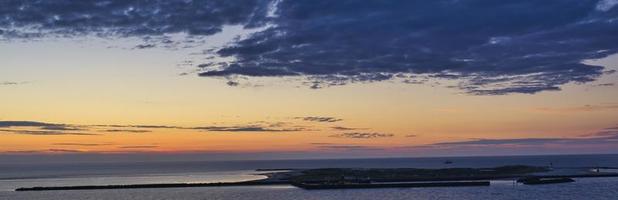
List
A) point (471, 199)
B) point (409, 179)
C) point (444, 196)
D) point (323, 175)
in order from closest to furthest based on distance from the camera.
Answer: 1. point (471, 199)
2. point (444, 196)
3. point (409, 179)
4. point (323, 175)

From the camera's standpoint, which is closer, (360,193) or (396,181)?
(360,193)

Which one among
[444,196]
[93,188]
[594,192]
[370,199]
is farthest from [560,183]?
[93,188]

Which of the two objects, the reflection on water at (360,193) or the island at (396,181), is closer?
the reflection on water at (360,193)

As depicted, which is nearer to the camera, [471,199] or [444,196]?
[471,199]

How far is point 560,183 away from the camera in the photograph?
97188 millimetres

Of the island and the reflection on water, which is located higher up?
the island

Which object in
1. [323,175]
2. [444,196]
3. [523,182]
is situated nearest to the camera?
[444,196]

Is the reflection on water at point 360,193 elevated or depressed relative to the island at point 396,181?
depressed

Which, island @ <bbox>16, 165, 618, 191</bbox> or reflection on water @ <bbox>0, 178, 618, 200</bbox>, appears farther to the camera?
island @ <bbox>16, 165, 618, 191</bbox>

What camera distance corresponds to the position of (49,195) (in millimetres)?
88188

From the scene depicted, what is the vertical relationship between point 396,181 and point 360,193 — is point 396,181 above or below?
above

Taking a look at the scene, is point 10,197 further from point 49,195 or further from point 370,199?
point 370,199

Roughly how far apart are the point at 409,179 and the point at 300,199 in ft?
109

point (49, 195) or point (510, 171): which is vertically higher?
point (510, 171)
